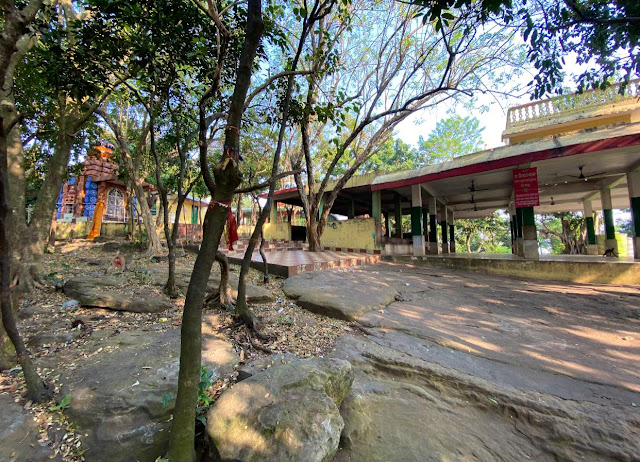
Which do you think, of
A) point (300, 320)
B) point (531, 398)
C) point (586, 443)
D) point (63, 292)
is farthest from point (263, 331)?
point (63, 292)

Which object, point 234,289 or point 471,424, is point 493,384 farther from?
point 234,289

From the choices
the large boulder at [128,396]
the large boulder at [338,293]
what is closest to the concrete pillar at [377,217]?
the large boulder at [338,293]

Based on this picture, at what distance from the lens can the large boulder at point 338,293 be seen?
14.2 feet

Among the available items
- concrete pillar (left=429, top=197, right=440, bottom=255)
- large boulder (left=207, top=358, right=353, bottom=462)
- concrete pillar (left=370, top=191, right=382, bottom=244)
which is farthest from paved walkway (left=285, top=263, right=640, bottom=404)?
concrete pillar (left=429, top=197, right=440, bottom=255)

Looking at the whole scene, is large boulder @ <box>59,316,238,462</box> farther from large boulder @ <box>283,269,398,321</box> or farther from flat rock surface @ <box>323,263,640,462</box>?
large boulder @ <box>283,269,398,321</box>

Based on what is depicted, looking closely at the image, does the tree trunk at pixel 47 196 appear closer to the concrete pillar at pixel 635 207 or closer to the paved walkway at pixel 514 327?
the paved walkway at pixel 514 327

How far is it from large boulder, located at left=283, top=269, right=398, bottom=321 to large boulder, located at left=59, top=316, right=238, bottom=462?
182 cm

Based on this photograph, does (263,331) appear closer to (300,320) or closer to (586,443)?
(300,320)

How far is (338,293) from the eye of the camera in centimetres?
494

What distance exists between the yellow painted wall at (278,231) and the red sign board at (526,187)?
10550 mm

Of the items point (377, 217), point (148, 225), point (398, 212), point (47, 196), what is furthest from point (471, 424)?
point (398, 212)

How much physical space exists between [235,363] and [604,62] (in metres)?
6.68

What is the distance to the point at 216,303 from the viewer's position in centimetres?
420

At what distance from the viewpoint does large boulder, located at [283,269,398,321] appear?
170 inches
